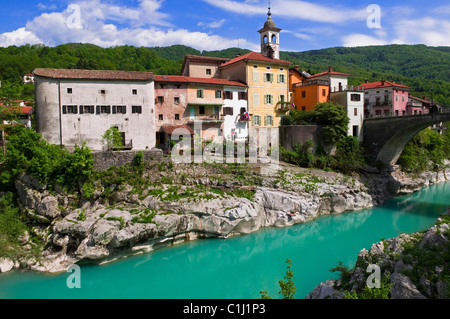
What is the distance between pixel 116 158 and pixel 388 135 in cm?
2881

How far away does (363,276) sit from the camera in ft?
41.6

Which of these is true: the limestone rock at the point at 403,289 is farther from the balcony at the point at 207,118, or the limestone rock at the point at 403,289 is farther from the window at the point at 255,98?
the window at the point at 255,98

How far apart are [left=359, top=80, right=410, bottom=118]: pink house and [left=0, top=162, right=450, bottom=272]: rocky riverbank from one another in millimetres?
19751

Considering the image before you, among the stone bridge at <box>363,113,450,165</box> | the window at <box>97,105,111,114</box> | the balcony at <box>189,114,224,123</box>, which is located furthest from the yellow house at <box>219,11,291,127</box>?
the window at <box>97,105,111,114</box>

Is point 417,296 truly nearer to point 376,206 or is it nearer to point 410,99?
point 376,206

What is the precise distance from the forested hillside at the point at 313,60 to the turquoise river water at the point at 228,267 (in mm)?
42833

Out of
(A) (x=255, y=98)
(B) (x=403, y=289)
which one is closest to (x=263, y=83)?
(A) (x=255, y=98)

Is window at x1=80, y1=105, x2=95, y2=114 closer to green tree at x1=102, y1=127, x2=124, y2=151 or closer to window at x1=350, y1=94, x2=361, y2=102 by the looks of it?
green tree at x1=102, y1=127, x2=124, y2=151

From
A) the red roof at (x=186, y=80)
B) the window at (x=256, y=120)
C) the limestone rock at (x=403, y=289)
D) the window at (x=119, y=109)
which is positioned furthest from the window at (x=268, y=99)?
the limestone rock at (x=403, y=289)

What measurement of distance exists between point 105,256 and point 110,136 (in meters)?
10.4

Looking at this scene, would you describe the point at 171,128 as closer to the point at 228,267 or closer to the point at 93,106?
the point at 93,106

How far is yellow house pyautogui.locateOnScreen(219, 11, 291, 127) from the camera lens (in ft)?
119

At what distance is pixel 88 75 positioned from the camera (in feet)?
91.1
